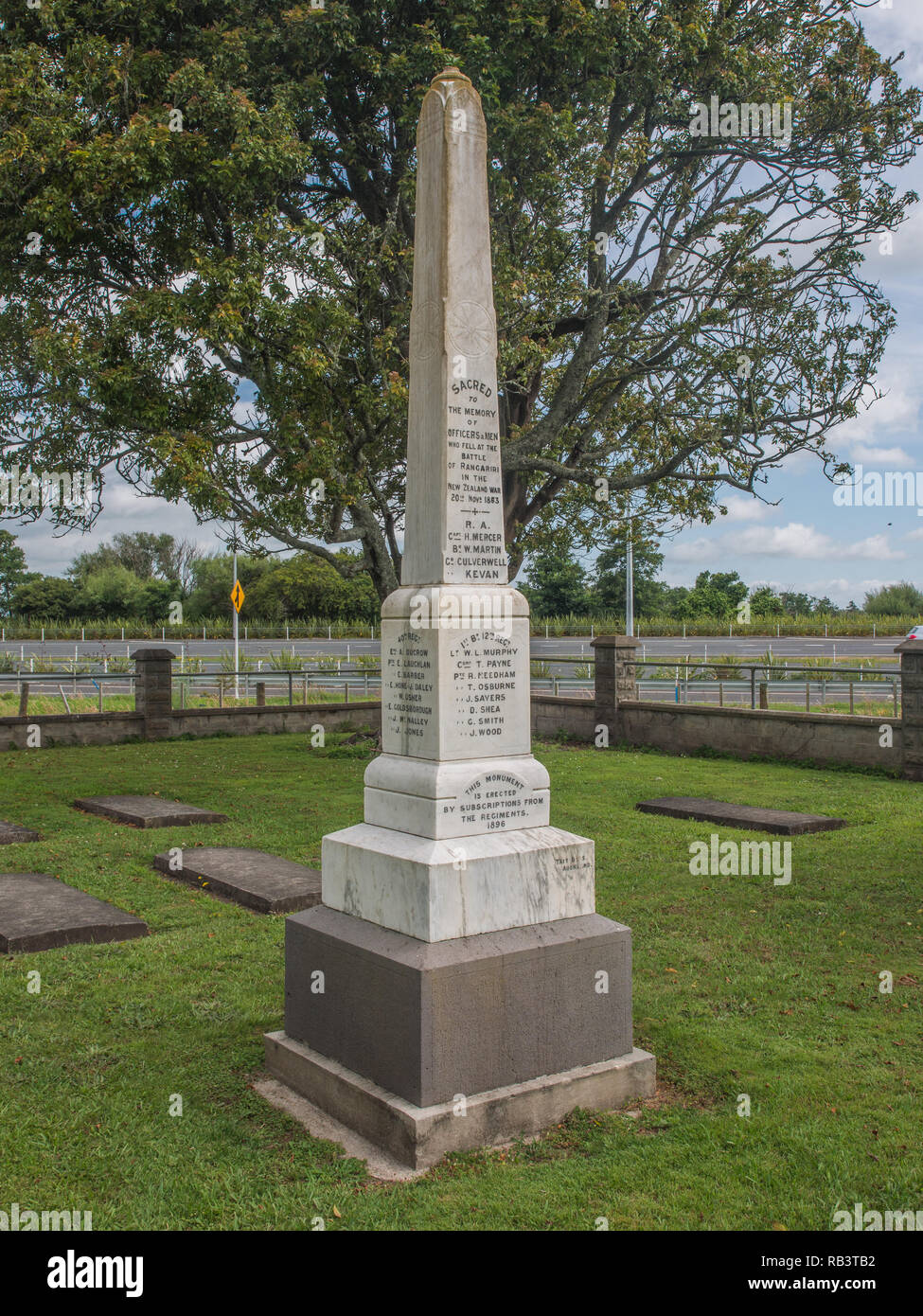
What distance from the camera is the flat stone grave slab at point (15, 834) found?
9141mm

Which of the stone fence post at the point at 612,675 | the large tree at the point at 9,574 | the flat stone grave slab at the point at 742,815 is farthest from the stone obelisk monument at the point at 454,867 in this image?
the large tree at the point at 9,574

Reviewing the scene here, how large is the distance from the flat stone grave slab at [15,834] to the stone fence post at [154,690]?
26.6 feet

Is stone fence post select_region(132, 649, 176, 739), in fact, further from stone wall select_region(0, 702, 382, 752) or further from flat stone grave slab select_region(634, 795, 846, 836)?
flat stone grave slab select_region(634, 795, 846, 836)

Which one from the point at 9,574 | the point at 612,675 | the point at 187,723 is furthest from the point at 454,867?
the point at 9,574

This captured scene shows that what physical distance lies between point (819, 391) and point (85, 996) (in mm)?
12854

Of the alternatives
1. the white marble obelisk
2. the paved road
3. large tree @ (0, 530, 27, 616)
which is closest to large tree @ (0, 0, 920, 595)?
the white marble obelisk

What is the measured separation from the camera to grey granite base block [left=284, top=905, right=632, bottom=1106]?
386 centimetres

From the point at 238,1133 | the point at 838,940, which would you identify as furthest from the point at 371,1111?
the point at 838,940

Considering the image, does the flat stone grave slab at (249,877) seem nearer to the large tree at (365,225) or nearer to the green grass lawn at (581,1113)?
the green grass lawn at (581,1113)

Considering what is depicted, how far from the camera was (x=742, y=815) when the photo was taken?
10.1 m

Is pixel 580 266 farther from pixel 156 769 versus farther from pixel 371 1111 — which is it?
pixel 371 1111

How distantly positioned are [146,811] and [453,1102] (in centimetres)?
721

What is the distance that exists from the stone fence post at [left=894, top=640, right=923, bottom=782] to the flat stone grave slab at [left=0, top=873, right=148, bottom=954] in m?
10.3

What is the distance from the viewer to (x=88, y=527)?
1420cm
